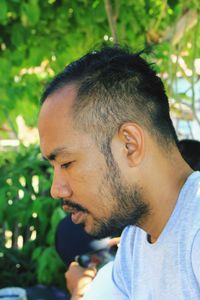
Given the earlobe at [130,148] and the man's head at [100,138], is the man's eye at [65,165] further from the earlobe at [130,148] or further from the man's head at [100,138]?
the earlobe at [130,148]

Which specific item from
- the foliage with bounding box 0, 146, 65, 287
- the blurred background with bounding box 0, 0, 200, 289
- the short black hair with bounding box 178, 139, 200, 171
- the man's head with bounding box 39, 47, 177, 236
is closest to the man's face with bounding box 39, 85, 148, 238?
the man's head with bounding box 39, 47, 177, 236

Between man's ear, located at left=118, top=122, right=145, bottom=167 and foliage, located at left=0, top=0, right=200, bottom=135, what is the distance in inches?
76.6

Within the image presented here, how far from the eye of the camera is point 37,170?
4047 millimetres

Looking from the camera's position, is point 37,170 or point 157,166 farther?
point 37,170

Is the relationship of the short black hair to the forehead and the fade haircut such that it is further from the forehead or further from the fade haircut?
the forehead

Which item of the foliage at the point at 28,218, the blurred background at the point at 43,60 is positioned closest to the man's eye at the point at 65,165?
the blurred background at the point at 43,60

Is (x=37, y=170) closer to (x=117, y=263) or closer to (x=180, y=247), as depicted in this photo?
(x=117, y=263)

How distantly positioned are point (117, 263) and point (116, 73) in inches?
23.5

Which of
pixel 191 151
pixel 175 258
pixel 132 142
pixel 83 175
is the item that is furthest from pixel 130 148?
pixel 191 151

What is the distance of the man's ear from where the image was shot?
136 centimetres

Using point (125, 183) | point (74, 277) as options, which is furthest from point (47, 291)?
point (125, 183)

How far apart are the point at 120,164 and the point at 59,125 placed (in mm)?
175

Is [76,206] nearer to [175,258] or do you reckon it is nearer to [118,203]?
[118,203]

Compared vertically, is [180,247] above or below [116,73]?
below
